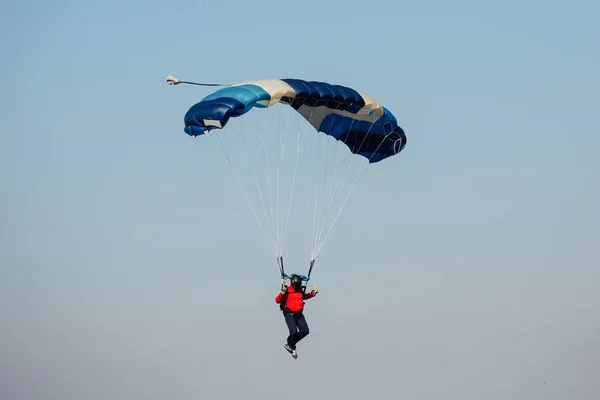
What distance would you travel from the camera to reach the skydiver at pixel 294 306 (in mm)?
29141

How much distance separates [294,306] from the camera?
29219 mm

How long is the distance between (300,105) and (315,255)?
392 centimetres

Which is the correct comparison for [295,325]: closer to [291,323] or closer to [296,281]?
[291,323]

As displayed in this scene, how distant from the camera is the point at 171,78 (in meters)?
28.8

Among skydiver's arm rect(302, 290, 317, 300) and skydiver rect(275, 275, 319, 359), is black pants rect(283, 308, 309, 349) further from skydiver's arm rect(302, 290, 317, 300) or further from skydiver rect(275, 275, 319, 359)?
skydiver's arm rect(302, 290, 317, 300)

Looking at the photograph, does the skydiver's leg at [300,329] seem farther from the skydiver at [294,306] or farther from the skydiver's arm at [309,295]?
the skydiver's arm at [309,295]

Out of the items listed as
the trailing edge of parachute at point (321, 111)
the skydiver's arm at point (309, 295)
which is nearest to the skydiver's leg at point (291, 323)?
the skydiver's arm at point (309, 295)

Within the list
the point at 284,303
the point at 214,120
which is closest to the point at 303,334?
the point at 284,303

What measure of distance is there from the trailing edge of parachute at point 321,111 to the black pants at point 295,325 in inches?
175

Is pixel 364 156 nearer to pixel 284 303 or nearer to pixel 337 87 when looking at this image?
pixel 337 87

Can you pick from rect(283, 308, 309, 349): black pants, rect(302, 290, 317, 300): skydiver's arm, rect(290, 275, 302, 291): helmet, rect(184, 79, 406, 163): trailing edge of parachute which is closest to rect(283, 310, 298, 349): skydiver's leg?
rect(283, 308, 309, 349): black pants

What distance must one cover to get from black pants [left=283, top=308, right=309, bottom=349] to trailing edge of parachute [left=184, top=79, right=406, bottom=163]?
446 centimetres

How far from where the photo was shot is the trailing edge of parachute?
2844 centimetres

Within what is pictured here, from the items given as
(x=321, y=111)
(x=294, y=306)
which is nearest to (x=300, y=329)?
(x=294, y=306)
